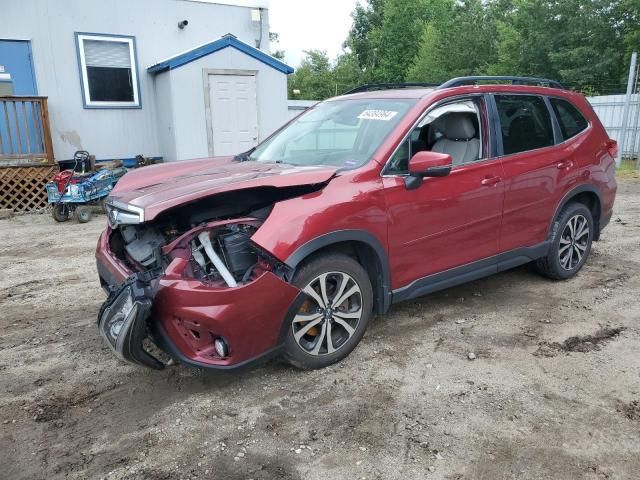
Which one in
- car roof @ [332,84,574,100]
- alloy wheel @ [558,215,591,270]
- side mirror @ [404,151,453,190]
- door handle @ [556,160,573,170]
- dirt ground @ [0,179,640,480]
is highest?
car roof @ [332,84,574,100]

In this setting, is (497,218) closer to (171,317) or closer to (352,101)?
(352,101)

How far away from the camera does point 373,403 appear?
314cm

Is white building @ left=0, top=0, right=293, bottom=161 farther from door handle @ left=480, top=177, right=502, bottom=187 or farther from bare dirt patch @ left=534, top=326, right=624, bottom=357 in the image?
bare dirt patch @ left=534, top=326, right=624, bottom=357

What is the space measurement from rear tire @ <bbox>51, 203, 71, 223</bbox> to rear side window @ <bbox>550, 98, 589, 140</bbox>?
304 inches

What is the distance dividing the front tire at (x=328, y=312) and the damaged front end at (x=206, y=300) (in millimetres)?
180

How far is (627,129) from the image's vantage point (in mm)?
15609

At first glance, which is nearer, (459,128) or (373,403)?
(373,403)

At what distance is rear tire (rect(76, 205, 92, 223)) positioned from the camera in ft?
29.0

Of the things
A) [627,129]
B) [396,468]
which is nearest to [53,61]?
[396,468]

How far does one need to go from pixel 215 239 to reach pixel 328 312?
2.88 ft

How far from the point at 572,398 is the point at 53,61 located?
430 inches

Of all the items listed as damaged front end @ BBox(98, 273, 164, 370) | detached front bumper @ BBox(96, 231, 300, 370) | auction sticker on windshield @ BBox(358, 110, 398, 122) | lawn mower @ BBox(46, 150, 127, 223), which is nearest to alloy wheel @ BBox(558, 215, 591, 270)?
auction sticker on windshield @ BBox(358, 110, 398, 122)

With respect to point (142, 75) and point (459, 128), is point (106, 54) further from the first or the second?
point (459, 128)

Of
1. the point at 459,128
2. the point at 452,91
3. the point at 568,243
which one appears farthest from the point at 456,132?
the point at 568,243
